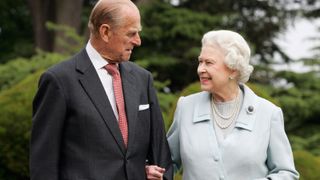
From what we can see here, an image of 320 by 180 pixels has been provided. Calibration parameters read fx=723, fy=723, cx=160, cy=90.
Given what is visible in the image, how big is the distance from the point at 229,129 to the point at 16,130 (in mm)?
3977

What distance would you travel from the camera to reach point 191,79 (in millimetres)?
13180

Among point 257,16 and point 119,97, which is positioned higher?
point 119,97

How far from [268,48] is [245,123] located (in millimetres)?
10806

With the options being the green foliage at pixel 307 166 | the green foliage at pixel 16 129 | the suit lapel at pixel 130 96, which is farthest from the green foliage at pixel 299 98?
the suit lapel at pixel 130 96

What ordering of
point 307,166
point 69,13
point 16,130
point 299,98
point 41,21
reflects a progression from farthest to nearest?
point 41,21, point 69,13, point 299,98, point 16,130, point 307,166

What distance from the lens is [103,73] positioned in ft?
11.3

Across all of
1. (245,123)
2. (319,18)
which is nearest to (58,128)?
(245,123)

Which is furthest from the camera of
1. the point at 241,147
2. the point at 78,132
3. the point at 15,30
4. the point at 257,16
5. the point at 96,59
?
the point at 15,30

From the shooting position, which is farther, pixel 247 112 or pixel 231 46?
pixel 247 112

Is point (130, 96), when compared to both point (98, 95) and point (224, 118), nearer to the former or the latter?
point (98, 95)

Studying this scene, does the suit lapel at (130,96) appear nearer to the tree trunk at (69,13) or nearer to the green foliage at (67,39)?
the green foliage at (67,39)

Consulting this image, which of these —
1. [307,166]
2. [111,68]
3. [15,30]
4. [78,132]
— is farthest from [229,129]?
[15,30]

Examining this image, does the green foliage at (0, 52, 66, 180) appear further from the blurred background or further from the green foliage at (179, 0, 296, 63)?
the green foliage at (179, 0, 296, 63)

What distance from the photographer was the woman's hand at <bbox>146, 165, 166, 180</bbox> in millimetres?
3475
